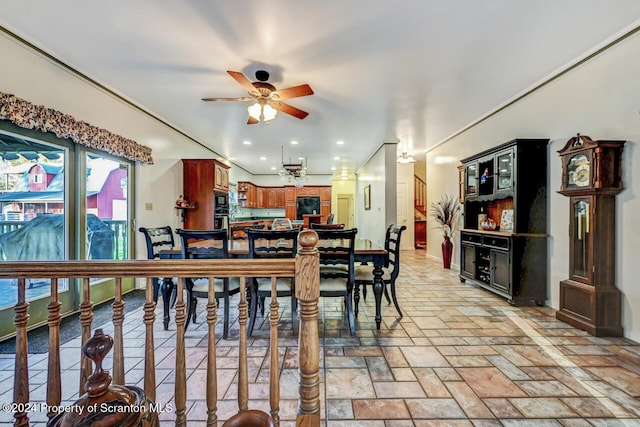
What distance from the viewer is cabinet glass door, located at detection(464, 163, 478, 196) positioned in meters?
4.26

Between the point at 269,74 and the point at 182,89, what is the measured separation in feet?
3.98

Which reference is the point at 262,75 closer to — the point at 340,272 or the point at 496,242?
the point at 340,272

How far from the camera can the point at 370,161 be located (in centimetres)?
780

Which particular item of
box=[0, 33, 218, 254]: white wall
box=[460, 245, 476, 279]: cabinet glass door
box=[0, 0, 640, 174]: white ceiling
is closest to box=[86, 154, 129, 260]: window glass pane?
box=[0, 33, 218, 254]: white wall

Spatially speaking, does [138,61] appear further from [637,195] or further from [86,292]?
[637,195]

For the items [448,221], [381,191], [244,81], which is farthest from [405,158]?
[244,81]

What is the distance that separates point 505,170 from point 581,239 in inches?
48.4

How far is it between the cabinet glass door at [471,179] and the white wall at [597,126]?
52 centimetres

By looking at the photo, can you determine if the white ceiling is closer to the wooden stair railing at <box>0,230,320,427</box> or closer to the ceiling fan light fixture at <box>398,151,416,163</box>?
the wooden stair railing at <box>0,230,320,427</box>

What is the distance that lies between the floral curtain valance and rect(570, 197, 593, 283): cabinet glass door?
5139 mm

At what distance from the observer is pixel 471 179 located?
14.6ft

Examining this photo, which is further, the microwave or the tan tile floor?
the microwave

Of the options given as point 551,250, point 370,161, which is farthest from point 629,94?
point 370,161

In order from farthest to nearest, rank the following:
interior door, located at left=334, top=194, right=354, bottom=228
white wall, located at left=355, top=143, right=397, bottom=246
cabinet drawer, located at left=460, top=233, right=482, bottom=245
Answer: interior door, located at left=334, top=194, right=354, bottom=228 < white wall, located at left=355, top=143, right=397, bottom=246 < cabinet drawer, located at left=460, top=233, right=482, bottom=245
